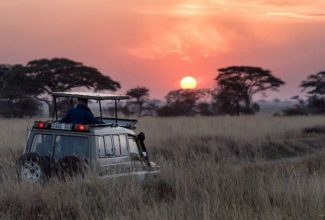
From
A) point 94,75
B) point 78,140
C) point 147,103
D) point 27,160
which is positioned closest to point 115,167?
point 78,140

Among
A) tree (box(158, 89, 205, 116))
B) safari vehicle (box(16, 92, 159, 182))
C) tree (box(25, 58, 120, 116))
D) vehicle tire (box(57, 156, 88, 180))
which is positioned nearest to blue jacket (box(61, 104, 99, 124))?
safari vehicle (box(16, 92, 159, 182))

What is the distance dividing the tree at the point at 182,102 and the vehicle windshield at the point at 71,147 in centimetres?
3941

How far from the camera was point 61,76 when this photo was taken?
42.4 metres

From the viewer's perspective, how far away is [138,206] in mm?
8031

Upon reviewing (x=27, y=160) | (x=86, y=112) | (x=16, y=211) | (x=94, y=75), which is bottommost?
(x=16, y=211)

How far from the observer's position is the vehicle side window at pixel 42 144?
9935 mm

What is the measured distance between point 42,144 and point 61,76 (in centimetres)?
3282

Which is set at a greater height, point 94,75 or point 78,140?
point 94,75

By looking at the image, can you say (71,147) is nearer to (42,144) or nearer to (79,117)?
(42,144)

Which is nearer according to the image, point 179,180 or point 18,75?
point 179,180

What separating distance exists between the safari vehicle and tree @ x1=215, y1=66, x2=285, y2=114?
149 ft

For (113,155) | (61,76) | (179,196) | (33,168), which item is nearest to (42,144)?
(33,168)

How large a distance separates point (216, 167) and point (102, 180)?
2.08 m

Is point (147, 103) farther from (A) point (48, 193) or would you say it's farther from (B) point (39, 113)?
(A) point (48, 193)
